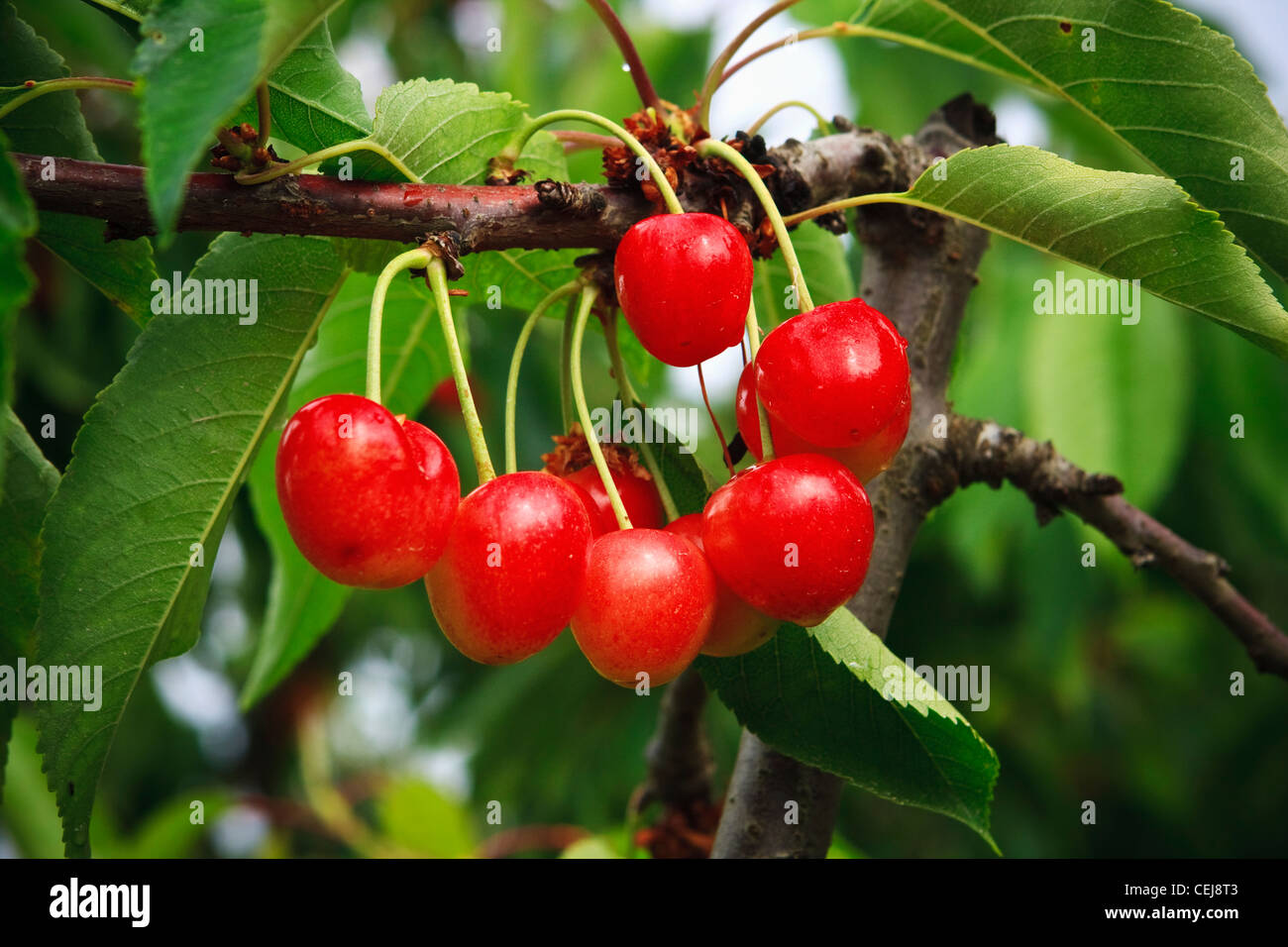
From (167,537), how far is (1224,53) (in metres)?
1.21

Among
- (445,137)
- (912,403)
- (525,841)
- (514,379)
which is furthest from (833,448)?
(525,841)

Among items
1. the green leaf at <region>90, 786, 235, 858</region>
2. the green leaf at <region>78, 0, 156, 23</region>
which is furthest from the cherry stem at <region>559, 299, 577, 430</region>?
the green leaf at <region>90, 786, 235, 858</region>

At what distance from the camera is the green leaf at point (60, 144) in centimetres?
111

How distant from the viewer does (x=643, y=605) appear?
0.86m

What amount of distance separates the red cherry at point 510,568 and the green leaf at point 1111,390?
5.60ft

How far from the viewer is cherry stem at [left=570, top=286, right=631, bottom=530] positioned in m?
0.94

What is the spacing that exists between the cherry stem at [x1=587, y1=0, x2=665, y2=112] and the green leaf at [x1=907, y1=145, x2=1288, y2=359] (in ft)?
1.23

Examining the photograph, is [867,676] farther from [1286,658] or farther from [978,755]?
[1286,658]

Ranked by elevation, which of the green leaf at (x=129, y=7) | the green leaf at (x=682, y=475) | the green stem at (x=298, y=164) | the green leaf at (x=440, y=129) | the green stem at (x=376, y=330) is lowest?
the green leaf at (x=682, y=475)

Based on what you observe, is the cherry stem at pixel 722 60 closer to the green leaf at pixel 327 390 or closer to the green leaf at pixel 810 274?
the green leaf at pixel 810 274

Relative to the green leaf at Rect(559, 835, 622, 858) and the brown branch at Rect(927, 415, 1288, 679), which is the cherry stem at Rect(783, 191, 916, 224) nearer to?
the brown branch at Rect(927, 415, 1288, 679)

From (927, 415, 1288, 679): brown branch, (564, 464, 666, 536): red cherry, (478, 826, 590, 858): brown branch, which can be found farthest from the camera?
(478, 826, 590, 858): brown branch

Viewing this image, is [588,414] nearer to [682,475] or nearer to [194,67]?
[682,475]

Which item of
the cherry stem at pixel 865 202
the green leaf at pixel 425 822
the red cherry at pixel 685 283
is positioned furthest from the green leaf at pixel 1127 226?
the green leaf at pixel 425 822
